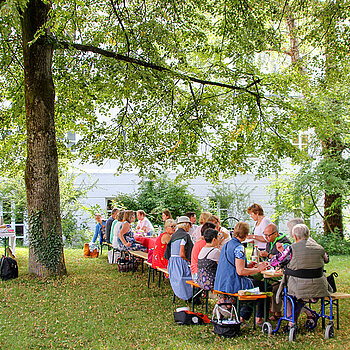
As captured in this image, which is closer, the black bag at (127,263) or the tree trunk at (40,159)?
the tree trunk at (40,159)

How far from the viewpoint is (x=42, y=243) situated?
10680mm

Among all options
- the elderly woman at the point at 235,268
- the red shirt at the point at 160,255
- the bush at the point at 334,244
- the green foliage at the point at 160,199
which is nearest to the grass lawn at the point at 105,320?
the red shirt at the point at 160,255

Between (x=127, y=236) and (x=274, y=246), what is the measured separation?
5.24 m

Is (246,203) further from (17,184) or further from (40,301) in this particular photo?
(40,301)

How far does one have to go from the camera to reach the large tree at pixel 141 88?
10883mm

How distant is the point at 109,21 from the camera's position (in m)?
13.8

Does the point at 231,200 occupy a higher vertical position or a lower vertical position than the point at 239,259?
higher

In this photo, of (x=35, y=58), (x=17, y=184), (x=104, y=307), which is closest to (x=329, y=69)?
(x=35, y=58)

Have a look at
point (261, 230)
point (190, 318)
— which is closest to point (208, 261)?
point (190, 318)

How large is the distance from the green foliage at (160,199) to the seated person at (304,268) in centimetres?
1252

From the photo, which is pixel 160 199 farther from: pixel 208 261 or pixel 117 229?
pixel 208 261

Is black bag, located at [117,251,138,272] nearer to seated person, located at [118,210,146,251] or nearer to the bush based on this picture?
seated person, located at [118,210,146,251]

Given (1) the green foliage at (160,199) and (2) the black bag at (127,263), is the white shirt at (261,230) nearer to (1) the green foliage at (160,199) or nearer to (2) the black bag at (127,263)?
(2) the black bag at (127,263)

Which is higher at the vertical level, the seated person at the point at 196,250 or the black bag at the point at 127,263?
the seated person at the point at 196,250
